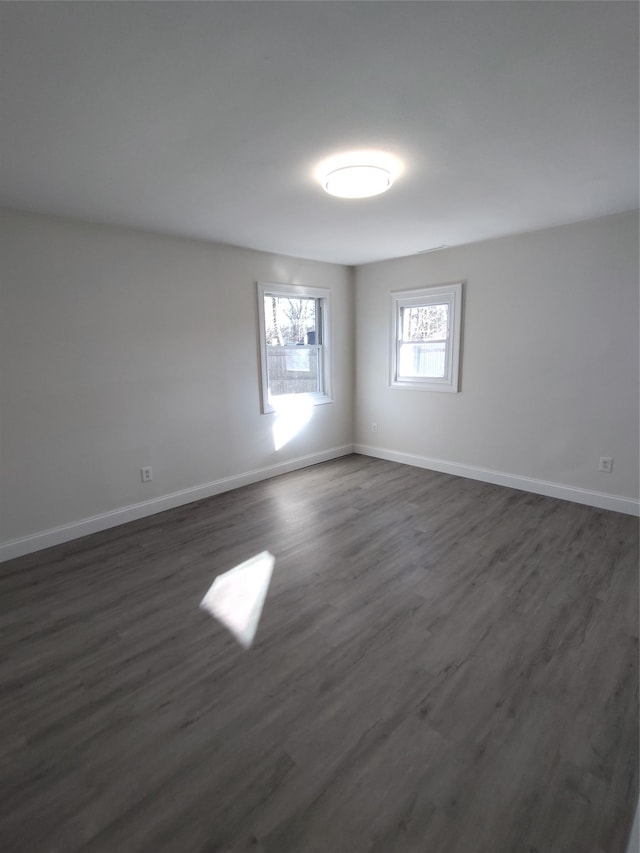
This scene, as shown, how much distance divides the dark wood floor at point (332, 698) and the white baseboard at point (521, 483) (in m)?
0.35

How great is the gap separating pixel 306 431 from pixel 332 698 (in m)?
3.41

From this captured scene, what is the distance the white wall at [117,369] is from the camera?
9.34ft

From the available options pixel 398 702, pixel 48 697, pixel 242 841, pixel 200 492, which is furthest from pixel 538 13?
pixel 200 492

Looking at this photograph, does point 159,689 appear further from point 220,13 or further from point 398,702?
point 220,13

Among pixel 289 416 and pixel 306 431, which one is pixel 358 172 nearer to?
pixel 289 416

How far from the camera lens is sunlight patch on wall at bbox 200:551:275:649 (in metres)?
2.18

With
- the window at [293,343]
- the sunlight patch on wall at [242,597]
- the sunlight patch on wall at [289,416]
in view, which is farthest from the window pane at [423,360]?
the sunlight patch on wall at [242,597]

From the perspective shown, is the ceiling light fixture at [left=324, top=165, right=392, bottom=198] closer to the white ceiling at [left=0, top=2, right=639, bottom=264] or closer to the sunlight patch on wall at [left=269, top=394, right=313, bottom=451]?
the white ceiling at [left=0, top=2, right=639, bottom=264]

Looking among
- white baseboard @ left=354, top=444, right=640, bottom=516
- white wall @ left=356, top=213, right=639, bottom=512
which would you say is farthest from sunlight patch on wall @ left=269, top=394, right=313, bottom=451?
white wall @ left=356, top=213, right=639, bottom=512

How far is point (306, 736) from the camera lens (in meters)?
1.57

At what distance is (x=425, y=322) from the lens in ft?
15.1

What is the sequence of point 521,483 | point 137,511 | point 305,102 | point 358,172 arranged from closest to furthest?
point 305,102, point 358,172, point 137,511, point 521,483

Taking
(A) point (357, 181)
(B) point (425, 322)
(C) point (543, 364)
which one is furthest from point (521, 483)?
(A) point (357, 181)

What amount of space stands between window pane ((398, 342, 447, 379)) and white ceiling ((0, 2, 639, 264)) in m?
1.83
